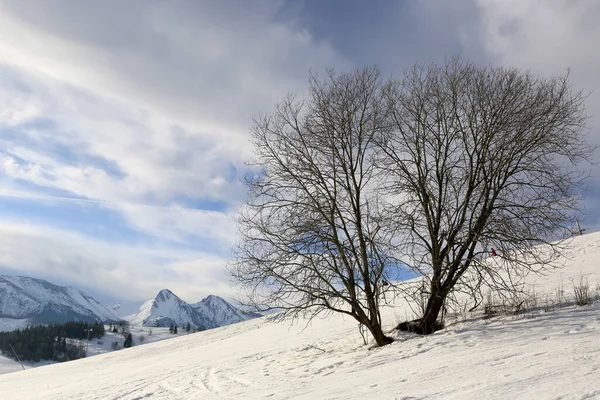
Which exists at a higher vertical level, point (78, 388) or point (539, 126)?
point (539, 126)

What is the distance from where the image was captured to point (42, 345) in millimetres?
156125

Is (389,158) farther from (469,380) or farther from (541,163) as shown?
(469,380)

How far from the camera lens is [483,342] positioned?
868 cm

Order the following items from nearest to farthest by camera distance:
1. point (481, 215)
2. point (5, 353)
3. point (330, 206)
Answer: point (481, 215) < point (330, 206) < point (5, 353)

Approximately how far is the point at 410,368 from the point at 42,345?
181075 mm

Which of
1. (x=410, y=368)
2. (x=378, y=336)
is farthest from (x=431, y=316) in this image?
(x=410, y=368)

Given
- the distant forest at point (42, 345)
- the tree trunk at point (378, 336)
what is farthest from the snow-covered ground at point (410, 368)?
the distant forest at point (42, 345)

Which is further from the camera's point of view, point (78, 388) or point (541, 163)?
point (78, 388)

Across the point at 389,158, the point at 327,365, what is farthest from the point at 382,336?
the point at 389,158

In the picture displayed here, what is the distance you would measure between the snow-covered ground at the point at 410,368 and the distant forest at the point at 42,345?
166950 mm

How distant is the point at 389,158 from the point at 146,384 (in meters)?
9.24

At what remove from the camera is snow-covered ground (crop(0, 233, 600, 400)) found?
18.7 ft

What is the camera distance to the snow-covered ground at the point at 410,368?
5.71 m

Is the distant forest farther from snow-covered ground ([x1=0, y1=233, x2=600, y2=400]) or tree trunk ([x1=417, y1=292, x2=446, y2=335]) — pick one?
tree trunk ([x1=417, y1=292, x2=446, y2=335])
